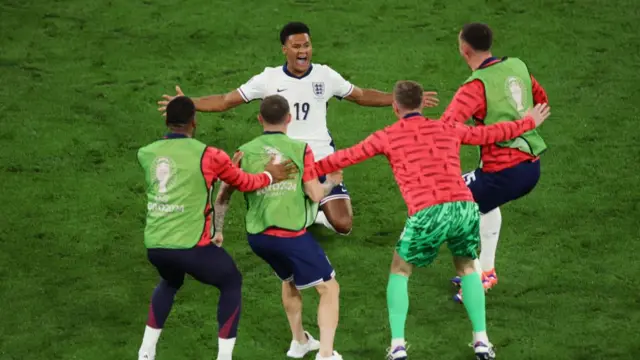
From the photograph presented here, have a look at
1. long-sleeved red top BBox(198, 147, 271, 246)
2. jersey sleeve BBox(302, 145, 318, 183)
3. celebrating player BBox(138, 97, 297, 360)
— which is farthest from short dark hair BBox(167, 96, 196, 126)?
jersey sleeve BBox(302, 145, 318, 183)

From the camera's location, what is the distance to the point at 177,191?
8438 millimetres

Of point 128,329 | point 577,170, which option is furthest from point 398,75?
point 128,329

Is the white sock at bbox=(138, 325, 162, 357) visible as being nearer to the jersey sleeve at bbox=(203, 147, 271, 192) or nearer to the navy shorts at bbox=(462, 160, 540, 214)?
the jersey sleeve at bbox=(203, 147, 271, 192)

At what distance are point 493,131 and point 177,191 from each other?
2.31 metres

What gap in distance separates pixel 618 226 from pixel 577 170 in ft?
4.37

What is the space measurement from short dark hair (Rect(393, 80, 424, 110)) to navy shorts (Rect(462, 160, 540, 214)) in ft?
4.22

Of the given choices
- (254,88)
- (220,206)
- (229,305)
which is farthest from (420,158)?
(254,88)

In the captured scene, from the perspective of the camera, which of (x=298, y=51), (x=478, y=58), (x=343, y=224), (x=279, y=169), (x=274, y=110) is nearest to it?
(x=279, y=169)

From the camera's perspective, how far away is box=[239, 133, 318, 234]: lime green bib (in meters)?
8.66

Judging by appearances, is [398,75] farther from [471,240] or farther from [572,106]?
[471,240]

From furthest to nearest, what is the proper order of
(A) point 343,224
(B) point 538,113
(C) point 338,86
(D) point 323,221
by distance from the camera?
(D) point 323,221 → (A) point 343,224 → (C) point 338,86 → (B) point 538,113

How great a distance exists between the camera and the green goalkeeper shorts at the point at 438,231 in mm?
8656

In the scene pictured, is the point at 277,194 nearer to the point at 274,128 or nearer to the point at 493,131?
the point at 274,128

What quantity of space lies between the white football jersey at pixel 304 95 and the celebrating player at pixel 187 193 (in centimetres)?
209
